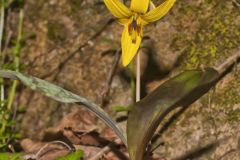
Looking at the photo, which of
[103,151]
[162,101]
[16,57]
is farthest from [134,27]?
[16,57]

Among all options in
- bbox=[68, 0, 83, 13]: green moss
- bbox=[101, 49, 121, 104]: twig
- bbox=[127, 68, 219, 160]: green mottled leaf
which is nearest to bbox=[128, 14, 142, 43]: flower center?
bbox=[127, 68, 219, 160]: green mottled leaf

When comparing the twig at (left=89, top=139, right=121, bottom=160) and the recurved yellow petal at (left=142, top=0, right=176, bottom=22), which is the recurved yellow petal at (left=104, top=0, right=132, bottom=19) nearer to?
the recurved yellow petal at (left=142, top=0, right=176, bottom=22)

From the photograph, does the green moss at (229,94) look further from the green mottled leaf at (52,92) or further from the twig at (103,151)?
the green mottled leaf at (52,92)

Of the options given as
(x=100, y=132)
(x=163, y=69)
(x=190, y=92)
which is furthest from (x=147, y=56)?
(x=190, y=92)

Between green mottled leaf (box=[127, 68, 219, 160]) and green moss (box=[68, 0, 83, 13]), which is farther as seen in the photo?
green moss (box=[68, 0, 83, 13])

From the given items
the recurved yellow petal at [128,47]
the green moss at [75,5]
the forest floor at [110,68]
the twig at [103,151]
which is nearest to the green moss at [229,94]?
the forest floor at [110,68]

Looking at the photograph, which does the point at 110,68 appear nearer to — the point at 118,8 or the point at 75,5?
the point at 75,5
